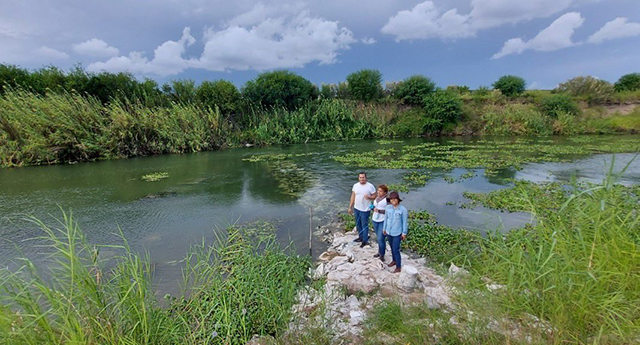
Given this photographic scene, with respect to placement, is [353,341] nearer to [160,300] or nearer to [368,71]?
[160,300]

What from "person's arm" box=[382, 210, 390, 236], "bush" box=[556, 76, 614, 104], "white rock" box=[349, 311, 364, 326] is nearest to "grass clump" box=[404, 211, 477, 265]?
"person's arm" box=[382, 210, 390, 236]

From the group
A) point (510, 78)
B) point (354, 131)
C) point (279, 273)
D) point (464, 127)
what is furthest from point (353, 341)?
point (510, 78)

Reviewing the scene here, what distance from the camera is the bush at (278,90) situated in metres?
33.6

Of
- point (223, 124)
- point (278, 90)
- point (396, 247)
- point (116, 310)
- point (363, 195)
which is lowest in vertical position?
point (396, 247)

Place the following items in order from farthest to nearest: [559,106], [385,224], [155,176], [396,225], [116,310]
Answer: [559,106] → [155,176] → [385,224] → [396,225] → [116,310]

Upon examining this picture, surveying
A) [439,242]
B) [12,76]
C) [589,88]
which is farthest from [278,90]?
[589,88]

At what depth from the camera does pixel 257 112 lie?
109 ft

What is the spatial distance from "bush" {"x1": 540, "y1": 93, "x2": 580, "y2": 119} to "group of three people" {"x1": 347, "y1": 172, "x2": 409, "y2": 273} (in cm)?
3913

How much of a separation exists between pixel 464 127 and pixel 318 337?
37.8m

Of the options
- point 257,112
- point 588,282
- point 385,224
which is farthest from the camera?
point 257,112

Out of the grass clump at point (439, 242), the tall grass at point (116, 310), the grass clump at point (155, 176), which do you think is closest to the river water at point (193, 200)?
the grass clump at point (155, 176)

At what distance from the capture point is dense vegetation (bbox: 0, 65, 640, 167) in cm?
2061

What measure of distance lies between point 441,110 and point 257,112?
72.9 ft

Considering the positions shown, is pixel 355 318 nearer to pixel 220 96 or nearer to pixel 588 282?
pixel 588 282
